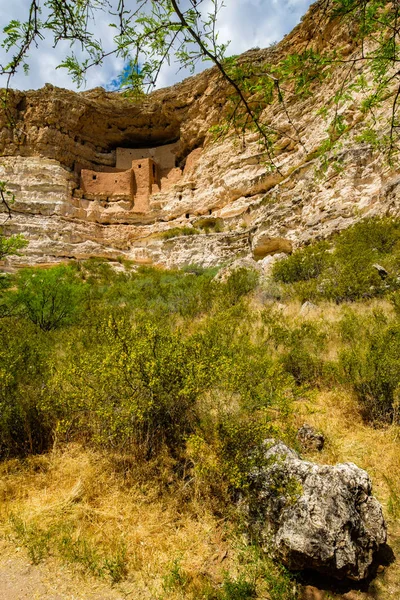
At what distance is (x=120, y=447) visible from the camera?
2.11 meters

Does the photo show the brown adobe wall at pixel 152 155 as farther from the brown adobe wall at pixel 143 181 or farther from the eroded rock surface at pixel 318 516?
the eroded rock surface at pixel 318 516

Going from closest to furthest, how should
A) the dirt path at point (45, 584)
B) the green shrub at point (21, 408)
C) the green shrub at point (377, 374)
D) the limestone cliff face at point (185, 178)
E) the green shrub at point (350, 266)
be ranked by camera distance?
the dirt path at point (45, 584), the green shrub at point (21, 408), the green shrub at point (377, 374), the green shrub at point (350, 266), the limestone cliff face at point (185, 178)

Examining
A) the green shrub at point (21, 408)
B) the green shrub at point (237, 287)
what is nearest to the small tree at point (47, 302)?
the green shrub at point (237, 287)

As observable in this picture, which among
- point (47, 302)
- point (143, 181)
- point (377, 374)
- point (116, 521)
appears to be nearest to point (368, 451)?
point (377, 374)

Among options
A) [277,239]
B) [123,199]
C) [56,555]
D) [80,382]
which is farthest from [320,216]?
[123,199]

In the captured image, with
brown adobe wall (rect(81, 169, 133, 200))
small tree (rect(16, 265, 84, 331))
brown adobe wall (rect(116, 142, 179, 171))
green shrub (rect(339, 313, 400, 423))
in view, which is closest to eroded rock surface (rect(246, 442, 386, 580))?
green shrub (rect(339, 313, 400, 423))

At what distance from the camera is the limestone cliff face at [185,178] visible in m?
11.0

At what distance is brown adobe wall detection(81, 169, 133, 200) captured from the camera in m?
21.6

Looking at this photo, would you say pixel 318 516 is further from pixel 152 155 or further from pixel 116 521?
pixel 152 155

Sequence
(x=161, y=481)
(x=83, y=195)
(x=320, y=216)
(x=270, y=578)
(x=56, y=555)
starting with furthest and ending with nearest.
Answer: (x=83, y=195), (x=320, y=216), (x=161, y=481), (x=56, y=555), (x=270, y=578)

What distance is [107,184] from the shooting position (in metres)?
22.1

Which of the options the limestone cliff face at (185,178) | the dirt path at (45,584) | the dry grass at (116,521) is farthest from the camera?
the limestone cliff face at (185,178)

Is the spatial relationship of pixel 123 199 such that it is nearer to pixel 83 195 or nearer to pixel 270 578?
pixel 83 195

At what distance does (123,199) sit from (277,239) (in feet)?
44.6
